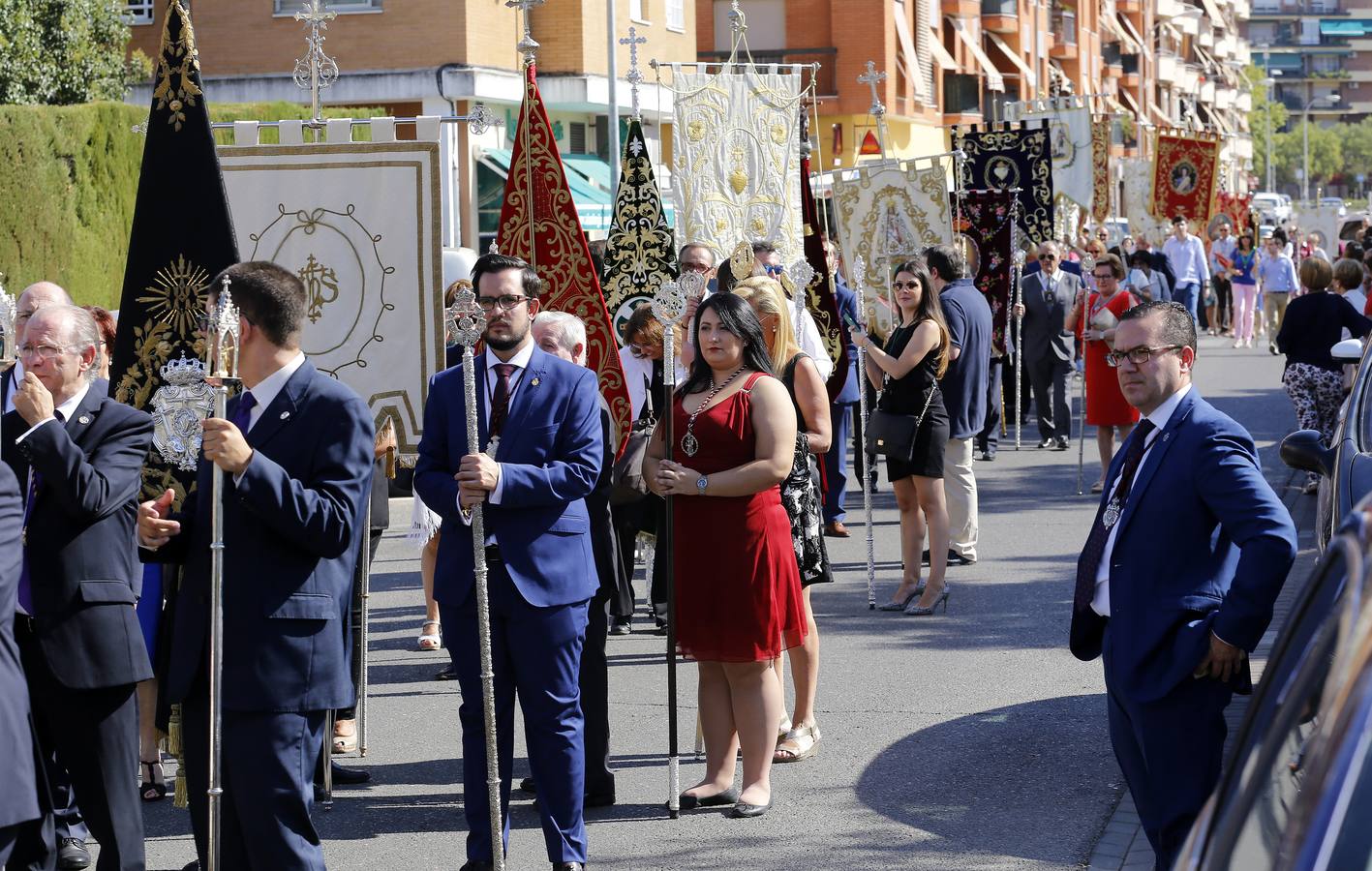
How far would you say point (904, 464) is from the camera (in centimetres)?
1068

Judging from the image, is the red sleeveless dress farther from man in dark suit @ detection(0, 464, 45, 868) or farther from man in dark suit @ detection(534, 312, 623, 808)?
man in dark suit @ detection(0, 464, 45, 868)

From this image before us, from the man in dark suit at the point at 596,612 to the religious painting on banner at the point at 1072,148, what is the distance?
775 inches

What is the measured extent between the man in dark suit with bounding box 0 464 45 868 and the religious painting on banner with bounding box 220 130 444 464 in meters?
3.43

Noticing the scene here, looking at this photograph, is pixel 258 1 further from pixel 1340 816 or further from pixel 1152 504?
pixel 1340 816

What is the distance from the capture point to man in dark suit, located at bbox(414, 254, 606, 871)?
597cm

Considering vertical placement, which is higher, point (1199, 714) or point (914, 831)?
point (1199, 714)

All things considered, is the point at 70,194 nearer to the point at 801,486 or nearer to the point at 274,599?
the point at 801,486

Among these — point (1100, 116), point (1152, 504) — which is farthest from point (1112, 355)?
point (1100, 116)

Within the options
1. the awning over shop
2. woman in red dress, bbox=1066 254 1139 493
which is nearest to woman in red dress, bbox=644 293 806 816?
woman in red dress, bbox=1066 254 1139 493

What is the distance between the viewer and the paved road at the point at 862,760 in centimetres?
652

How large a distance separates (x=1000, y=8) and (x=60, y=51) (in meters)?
41.7

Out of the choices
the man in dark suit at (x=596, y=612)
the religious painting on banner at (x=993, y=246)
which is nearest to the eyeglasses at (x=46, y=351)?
the man in dark suit at (x=596, y=612)

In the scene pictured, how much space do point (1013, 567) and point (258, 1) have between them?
22009 mm

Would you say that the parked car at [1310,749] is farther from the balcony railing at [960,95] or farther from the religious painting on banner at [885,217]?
the balcony railing at [960,95]
